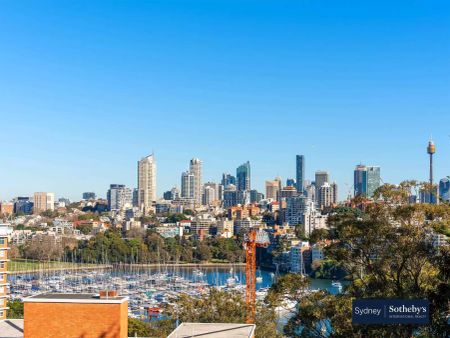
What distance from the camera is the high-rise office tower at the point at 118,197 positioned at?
127769 mm

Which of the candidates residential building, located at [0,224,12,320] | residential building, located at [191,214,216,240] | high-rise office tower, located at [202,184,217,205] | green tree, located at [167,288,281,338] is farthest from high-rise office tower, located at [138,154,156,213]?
green tree, located at [167,288,281,338]

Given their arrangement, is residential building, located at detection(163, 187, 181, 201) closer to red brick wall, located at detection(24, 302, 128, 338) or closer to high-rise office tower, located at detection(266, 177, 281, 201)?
high-rise office tower, located at detection(266, 177, 281, 201)

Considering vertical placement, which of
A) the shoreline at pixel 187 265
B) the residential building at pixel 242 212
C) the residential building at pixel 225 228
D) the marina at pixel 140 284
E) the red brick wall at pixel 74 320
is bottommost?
the shoreline at pixel 187 265

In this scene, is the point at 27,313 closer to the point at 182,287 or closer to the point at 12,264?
the point at 182,287

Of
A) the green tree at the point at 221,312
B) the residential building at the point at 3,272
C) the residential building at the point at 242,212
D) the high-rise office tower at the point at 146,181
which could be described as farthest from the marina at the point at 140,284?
the high-rise office tower at the point at 146,181

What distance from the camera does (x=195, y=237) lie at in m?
79.7

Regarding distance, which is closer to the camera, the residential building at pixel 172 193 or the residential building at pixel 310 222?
the residential building at pixel 310 222

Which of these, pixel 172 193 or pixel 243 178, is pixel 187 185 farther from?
pixel 243 178

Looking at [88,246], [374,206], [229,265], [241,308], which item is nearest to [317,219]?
[229,265]

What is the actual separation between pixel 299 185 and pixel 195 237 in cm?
7926

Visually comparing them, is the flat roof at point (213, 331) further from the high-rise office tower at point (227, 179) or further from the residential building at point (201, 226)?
the high-rise office tower at point (227, 179)

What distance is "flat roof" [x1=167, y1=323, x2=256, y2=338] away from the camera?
912cm

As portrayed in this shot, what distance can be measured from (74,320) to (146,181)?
128 m

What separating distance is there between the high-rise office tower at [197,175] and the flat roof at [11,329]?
132063 millimetres
